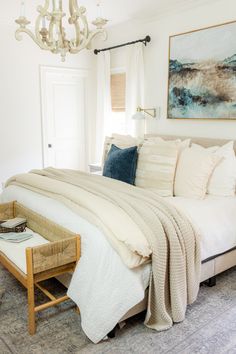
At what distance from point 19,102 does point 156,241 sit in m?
3.38

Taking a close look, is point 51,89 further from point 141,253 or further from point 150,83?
point 141,253

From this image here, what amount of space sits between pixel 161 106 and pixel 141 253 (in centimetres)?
268

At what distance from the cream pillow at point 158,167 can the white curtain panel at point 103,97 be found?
1760 millimetres

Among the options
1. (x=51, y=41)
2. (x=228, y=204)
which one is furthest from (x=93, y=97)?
(x=228, y=204)

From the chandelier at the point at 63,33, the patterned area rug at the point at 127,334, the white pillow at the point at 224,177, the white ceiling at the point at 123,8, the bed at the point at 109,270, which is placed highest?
the white ceiling at the point at 123,8

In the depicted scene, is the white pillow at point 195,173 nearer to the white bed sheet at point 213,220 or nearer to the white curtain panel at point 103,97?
the white bed sheet at point 213,220

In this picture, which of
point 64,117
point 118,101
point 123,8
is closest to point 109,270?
point 123,8

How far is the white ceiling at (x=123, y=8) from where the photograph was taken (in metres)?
3.67

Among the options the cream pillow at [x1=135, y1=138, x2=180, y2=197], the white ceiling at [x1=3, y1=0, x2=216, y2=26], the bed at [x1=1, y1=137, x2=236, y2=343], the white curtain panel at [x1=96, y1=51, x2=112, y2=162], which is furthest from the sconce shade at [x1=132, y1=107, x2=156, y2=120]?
the bed at [x1=1, y1=137, x2=236, y2=343]

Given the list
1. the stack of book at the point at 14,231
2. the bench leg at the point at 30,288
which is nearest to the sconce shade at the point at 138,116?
the stack of book at the point at 14,231

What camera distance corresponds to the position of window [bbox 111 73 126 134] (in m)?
4.87

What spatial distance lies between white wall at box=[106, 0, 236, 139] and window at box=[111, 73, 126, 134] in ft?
0.69

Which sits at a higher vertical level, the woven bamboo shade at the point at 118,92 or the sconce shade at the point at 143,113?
the woven bamboo shade at the point at 118,92

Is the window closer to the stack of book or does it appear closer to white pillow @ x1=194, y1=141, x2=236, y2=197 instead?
white pillow @ x1=194, y1=141, x2=236, y2=197
